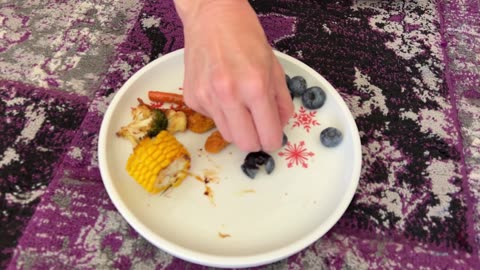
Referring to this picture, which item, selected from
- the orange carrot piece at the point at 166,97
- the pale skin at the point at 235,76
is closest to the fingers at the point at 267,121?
the pale skin at the point at 235,76

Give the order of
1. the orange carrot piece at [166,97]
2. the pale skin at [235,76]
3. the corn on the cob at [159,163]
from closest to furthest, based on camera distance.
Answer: the pale skin at [235,76]
the corn on the cob at [159,163]
the orange carrot piece at [166,97]

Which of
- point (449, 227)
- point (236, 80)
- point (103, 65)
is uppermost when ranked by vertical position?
point (236, 80)

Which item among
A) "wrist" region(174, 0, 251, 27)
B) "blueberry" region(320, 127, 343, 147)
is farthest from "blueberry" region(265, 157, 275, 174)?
"wrist" region(174, 0, 251, 27)

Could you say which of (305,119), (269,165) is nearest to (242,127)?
(269,165)

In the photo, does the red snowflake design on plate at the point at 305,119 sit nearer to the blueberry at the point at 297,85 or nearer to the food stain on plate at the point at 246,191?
the blueberry at the point at 297,85

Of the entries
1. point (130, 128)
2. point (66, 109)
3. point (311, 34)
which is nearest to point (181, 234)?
point (130, 128)

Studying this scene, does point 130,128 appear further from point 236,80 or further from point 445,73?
point 445,73
